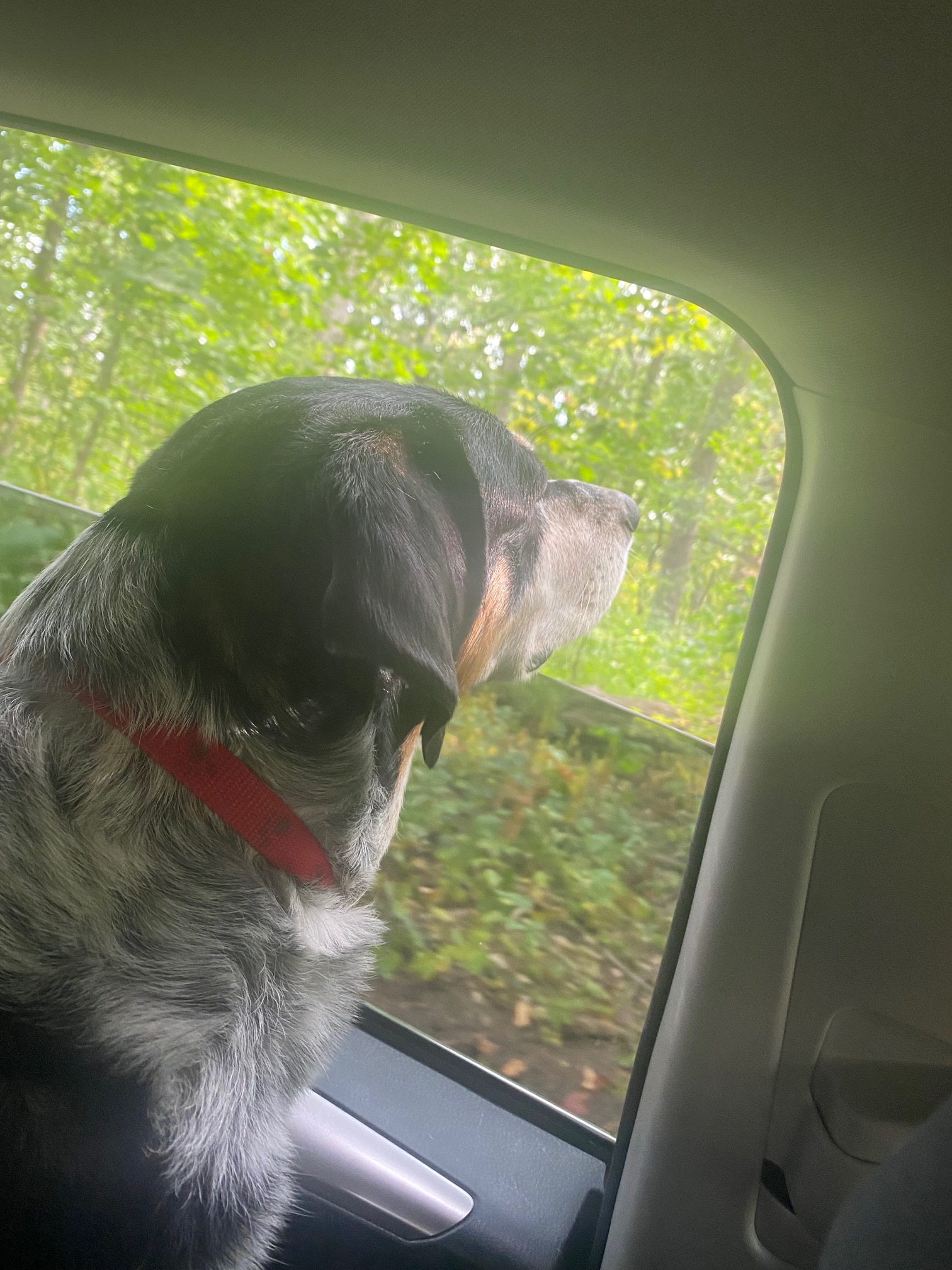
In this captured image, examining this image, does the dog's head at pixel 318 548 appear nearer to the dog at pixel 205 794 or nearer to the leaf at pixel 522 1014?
the dog at pixel 205 794

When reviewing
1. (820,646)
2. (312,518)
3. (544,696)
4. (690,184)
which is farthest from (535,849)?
(690,184)

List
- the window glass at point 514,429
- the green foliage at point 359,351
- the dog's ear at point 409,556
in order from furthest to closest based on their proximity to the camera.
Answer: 1. the green foliage at point 359,351
2. the window glass at point 514,429
3. the dog's ear at point 409,556

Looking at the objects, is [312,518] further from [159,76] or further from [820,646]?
[820,646]

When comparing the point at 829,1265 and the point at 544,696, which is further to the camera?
the point at 544,696

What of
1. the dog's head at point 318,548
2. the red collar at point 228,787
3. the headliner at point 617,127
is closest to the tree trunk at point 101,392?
the headliner at point 617,127

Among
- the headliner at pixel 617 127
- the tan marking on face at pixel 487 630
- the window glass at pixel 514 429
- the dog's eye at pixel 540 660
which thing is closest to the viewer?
the headliner at pixel 617 127

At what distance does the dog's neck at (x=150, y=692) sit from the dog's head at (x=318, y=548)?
0.07 feet

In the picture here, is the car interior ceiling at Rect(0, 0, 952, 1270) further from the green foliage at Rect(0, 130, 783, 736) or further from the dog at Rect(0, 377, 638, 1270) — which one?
the green foliage at Rect(0, 130, 783, 736)

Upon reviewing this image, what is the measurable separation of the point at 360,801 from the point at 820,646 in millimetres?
1041

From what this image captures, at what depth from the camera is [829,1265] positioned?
1229mm

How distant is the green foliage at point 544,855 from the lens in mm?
2604

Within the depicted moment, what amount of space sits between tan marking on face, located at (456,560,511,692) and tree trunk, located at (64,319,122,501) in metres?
2.14

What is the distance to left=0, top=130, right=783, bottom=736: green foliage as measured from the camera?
2846mm

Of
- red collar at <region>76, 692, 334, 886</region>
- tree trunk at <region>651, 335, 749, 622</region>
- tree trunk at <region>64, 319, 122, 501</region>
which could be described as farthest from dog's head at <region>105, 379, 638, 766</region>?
tree trunk at <region>64, 319, 122, 501</region>
